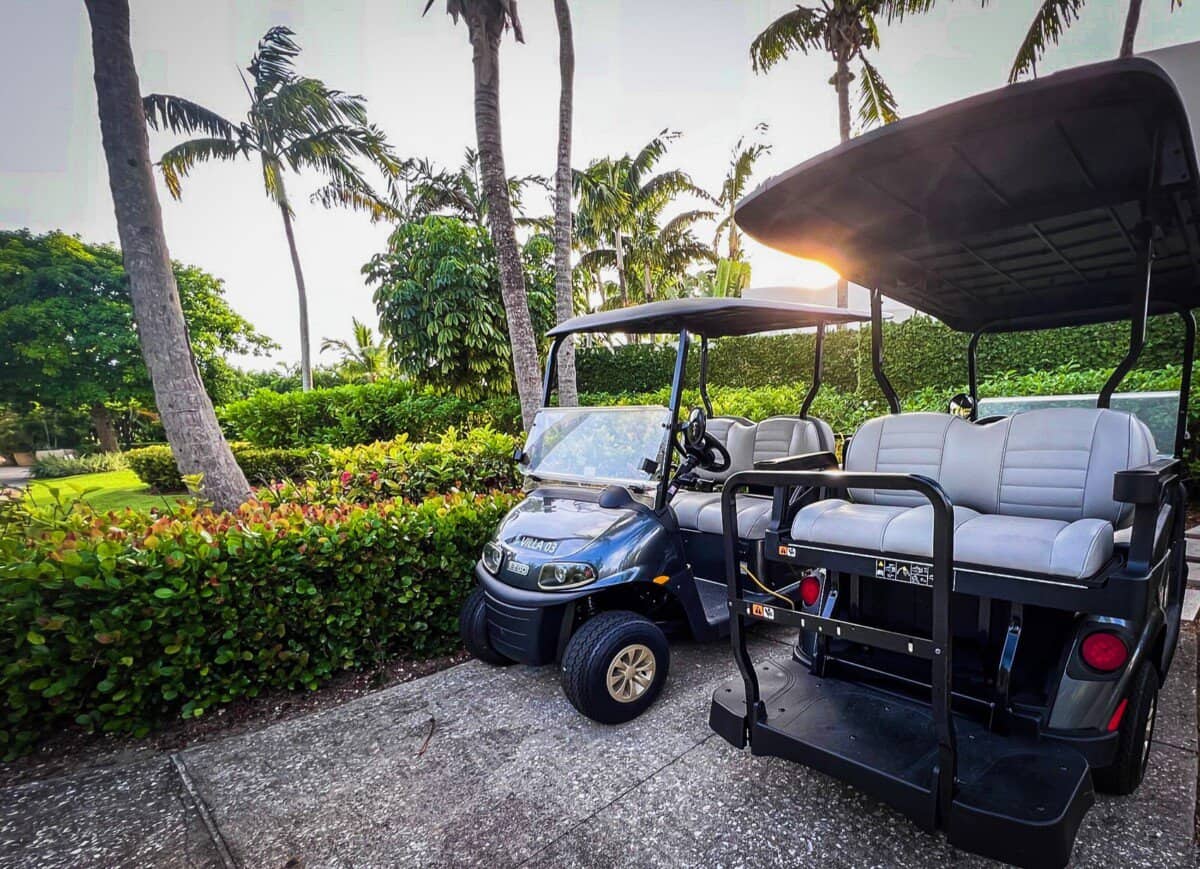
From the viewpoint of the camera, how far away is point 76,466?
16.3 metres

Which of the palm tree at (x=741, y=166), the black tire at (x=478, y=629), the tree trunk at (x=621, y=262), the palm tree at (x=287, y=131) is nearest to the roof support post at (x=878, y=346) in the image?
the black tire at (x=478, y=629)

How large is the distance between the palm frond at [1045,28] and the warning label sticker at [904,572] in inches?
450

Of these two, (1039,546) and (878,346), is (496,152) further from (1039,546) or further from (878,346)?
(1039,546)

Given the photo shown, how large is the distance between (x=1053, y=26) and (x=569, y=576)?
12556 mm

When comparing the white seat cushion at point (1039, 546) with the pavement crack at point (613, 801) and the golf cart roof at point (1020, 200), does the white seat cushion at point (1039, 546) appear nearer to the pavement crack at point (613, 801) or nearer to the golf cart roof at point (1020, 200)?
the golf cart roof at point (1020, 200)

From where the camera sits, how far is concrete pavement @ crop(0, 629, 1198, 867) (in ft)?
5.71

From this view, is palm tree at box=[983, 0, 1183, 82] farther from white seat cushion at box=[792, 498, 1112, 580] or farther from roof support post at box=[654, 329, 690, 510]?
white seat cushion at box=[792, 498, 1112, 580]

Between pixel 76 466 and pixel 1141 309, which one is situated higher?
pixel 1141 309

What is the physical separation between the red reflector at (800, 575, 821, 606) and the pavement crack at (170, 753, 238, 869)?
7.63ft

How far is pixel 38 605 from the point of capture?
2.27 meters

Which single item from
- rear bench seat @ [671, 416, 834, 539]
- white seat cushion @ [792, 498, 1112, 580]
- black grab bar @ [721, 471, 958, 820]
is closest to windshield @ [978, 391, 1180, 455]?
rear bench seat @ [671, 416, 834, 539]

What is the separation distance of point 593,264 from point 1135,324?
1952cm

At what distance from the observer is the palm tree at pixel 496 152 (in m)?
5.71

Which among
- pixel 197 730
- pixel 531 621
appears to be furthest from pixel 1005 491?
pixel 197 730
